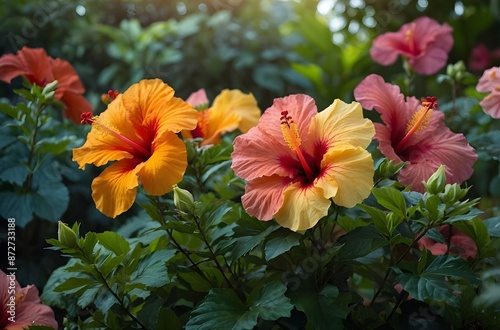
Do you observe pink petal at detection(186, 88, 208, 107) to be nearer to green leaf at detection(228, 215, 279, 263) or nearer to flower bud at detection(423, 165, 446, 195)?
green leaf at detection(228, 215, 279, 263)

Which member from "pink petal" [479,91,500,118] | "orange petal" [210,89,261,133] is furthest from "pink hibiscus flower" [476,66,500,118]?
"orange petal" [210,89,261,133]

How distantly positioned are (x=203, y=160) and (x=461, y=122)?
87 cm

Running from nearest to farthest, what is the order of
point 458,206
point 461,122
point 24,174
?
point 458,206, point 24,174, point 461,122

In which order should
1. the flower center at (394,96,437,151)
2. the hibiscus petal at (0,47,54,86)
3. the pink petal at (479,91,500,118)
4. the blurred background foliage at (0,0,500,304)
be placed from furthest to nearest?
the blurred background foliage at (0,0,500,304)
the hibiscus petal at (0,47,54,86)
the pink petal at (479,91,500,118)
the flower center at (394,96,437,151)

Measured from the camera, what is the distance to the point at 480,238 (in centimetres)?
110

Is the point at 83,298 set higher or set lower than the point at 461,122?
higher

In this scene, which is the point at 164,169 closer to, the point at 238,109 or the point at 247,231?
the point at 247,231

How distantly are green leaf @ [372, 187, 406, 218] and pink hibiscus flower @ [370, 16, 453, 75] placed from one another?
2.18 ft

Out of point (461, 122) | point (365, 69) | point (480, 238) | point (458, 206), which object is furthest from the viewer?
point (365, 69)

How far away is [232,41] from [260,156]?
1.97 m

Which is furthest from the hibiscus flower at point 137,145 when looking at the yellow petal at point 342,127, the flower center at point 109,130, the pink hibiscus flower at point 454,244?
the pink hibiscus flower at point 454,244

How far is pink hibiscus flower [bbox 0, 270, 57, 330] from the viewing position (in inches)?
46.1

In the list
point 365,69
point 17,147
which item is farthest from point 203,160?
point 365,69

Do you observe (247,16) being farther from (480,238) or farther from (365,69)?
(480,238)
